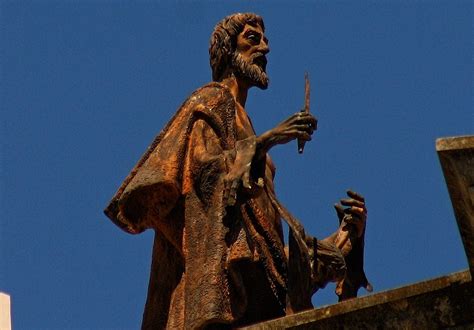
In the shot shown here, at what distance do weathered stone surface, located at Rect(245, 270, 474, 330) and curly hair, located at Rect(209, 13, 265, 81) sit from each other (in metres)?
3.51

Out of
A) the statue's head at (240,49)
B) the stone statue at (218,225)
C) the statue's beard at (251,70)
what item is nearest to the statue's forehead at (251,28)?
the statue's head at (240,49)

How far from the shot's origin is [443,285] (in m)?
14.2

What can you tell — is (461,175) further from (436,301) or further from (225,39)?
(225,39)

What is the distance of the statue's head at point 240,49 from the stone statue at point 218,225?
376 mm

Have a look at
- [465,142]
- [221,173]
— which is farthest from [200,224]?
[465,142]

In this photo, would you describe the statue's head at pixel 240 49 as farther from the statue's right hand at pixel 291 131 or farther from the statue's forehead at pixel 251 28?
the statue's right hand at pixel 291 131

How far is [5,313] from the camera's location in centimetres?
2052

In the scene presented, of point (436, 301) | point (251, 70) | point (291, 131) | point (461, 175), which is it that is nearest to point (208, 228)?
point (291, 131)

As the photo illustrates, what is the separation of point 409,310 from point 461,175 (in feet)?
3.90

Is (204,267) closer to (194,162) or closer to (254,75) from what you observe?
(194,162)

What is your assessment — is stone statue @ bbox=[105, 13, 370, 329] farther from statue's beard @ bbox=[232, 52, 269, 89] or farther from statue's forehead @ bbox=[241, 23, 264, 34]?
statue's forehead @ bbox=[241, 23, 264, 34]

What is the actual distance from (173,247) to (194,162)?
2.32 ft

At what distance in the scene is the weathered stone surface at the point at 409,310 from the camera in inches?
558

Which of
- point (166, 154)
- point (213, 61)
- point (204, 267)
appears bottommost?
point (204, 267)
